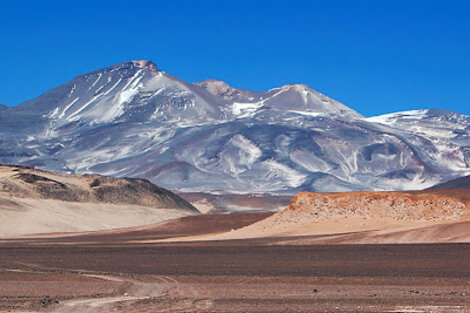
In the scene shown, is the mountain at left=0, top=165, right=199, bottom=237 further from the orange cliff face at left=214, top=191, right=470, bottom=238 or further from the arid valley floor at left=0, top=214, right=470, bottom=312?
the arid valley floor at left=0, top=214, right=470, bottom=312

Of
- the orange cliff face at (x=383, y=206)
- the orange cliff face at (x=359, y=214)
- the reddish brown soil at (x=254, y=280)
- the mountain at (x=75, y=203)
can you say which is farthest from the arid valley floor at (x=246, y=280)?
the mountain at (x=75, y=203)

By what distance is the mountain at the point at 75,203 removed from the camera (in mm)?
95812

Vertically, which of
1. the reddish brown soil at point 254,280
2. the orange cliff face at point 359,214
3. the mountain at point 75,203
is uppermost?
the mountain at point 75,203

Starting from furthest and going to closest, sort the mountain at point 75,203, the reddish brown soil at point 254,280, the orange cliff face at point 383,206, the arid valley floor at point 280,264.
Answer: the mountain at point 75,203 → the orange cliff face at point 383,206 → the arid valley floor at point 280,264 → the reddish brown soil at point 254,280

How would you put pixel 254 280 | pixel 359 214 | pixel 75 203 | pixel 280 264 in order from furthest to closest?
pixel 75 203
pixel 359 214
pixel 280 264
pixel 254 280

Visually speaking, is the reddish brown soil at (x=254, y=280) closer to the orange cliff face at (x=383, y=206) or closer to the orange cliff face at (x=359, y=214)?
the orange cliff face at (x=359, y=214)

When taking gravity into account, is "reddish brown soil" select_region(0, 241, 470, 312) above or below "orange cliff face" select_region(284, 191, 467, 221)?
below

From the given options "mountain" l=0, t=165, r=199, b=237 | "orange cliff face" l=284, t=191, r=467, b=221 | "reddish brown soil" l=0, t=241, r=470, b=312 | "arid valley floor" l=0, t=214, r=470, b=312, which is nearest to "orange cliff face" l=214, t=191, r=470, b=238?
"orange cliff face" l=284, t=191, r=467, b=221

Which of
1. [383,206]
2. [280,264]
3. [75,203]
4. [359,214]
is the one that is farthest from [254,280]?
[75,203]

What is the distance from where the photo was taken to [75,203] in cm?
11306

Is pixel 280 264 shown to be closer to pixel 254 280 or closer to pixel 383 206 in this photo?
pixel 254 280

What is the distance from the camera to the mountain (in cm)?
9581

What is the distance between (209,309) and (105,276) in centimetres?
1143

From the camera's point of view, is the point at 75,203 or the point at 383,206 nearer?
the point at 383,206
